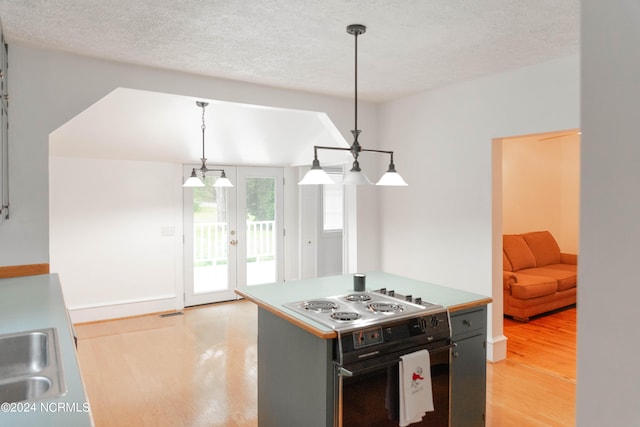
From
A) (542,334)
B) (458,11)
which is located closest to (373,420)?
(458,11)

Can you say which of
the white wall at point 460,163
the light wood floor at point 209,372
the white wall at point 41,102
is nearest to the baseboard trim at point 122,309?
the light wood floor at point 209,372

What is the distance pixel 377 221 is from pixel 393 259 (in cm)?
46

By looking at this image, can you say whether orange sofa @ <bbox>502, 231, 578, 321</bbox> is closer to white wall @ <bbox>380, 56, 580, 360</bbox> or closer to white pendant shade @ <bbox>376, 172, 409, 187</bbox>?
white wall @ <bbox>380, 56, 580, 360</bbox>

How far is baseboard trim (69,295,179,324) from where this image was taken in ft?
15.8

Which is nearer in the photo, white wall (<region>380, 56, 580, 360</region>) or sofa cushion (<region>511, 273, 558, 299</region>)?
white wall (<region>380, 56, 580, 360</region>)

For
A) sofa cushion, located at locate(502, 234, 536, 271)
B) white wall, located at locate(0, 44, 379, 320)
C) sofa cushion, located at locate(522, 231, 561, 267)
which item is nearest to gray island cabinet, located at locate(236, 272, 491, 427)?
white wall, located at locate(0, 44, 379, 320)

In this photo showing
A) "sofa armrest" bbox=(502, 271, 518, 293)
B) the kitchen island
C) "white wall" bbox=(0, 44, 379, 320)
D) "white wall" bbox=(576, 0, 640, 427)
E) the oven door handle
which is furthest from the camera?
"sofa armrest" bbox=(502, 271, 518, 293)

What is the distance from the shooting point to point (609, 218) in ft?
2.86

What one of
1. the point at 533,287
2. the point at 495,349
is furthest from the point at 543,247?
the point at 495,349

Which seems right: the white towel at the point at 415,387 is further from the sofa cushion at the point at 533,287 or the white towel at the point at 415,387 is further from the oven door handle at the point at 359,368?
the sofa cushion at the point at 533,287

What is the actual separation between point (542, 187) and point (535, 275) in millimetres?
1853

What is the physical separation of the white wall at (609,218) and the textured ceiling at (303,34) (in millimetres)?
1529

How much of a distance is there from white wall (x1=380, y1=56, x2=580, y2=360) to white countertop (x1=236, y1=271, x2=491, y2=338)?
1.08 meters

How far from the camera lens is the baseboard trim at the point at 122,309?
481cm
